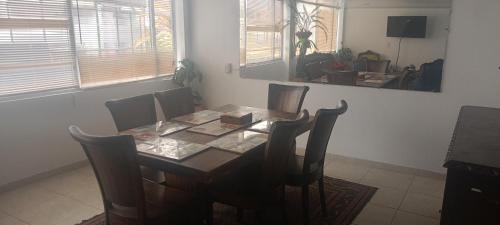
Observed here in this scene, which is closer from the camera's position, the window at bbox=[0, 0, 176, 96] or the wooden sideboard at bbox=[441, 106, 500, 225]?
the wooden sideboard at bbox=[441, 106, 500, 225]

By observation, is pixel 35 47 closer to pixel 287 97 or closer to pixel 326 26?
pixel 287 97

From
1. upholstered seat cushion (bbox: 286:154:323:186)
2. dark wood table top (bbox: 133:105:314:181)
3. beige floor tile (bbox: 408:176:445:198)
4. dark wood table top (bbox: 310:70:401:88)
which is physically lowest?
beige floor tile (bbox: 408:176:445:198)

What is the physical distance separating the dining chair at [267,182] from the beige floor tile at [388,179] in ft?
4.89

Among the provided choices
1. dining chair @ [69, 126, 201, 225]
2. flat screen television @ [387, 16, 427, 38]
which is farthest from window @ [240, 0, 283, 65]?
dining chair @ [69, 126, 201, 225]

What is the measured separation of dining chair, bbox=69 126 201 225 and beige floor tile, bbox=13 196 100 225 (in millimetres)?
1005

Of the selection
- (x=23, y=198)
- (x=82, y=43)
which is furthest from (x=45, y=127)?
(x=82, y=43)

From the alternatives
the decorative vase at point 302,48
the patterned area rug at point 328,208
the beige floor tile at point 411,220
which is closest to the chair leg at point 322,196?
the patterned area rug at point 328,208

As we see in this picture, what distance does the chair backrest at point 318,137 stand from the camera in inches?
91.1

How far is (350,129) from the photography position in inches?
153

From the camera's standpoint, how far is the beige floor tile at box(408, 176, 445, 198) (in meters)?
3.22

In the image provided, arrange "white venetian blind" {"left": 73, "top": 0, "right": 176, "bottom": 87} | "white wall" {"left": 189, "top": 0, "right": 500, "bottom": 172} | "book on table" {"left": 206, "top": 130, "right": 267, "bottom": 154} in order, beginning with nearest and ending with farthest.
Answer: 1. "book on table" {"left": 206, "top": 130, "right": 267, "bottom": 154}
2. "white wall" {"left": 189, "top": 0, "right": 500, "bottom": 172}
3. "white venetian blind" {"left": 73, "top": 0, "right": 176, "bottom": 87}

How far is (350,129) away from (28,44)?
3211 mm

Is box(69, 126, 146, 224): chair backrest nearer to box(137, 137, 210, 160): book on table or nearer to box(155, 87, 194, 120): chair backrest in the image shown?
box(137, 137, 210, 160): book on table

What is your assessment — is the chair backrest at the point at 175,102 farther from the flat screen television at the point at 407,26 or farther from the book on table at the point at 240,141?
the flat screen television at the point at 407,26
